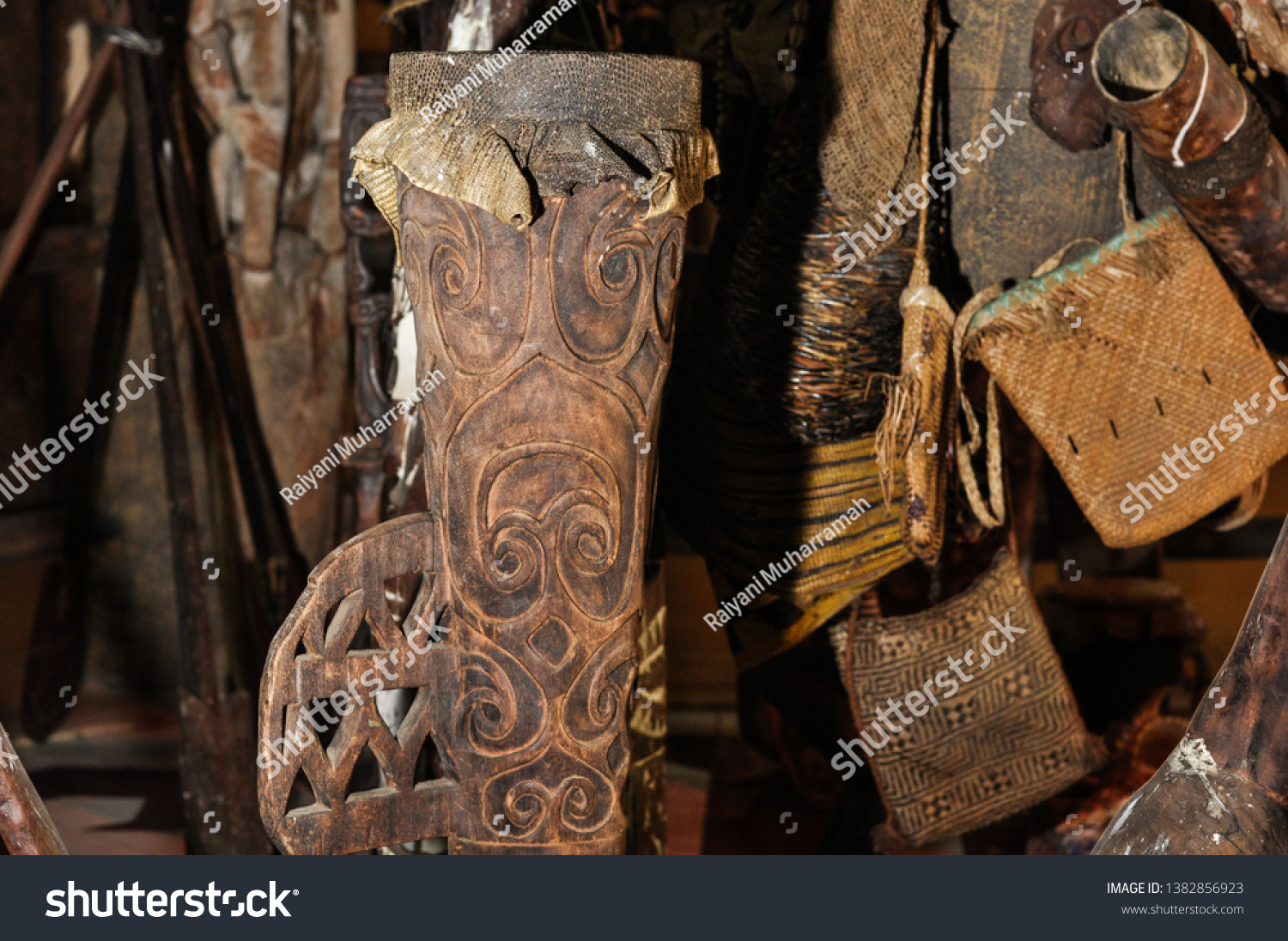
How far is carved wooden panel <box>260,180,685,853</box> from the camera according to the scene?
35.4 inches

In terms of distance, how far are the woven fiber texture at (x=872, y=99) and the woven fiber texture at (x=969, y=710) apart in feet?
1.72

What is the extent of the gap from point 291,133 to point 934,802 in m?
1.72

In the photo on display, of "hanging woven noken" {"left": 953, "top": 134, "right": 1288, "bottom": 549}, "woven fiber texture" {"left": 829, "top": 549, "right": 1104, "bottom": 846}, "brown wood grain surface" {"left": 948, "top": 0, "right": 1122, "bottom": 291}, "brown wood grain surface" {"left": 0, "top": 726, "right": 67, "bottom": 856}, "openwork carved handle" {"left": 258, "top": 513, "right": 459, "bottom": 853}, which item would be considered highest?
"brown wood grain surface" {"left": 948, "top": 0, "right": 1122, "bottom": 291}

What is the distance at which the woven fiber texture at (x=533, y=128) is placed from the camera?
2.86 feet

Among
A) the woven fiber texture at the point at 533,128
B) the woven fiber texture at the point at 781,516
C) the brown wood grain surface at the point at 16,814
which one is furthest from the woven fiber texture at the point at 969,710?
the brown wood grain surface at the point at 16,814

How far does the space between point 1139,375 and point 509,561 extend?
75cm

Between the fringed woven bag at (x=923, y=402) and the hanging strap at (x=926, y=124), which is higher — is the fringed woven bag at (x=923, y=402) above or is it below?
below

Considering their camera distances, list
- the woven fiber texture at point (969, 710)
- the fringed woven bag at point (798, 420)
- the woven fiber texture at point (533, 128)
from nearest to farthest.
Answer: the woven fiber texture at point (533, 128)
the fringed woven bag at point (798, 420)
the woven fiber texture at point (969, 710)

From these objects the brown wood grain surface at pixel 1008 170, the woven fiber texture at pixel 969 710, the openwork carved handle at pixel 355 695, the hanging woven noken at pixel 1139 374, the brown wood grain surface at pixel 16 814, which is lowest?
the woven fiber texture at pixel 969 710

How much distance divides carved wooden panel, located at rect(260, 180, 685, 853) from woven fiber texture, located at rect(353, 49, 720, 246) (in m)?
0.02

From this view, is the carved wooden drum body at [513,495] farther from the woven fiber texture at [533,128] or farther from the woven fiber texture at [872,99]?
the woven fiber texture at [872,99]

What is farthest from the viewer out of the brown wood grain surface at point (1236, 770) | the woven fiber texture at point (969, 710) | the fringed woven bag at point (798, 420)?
the woven fiber texture at point (969, 710)

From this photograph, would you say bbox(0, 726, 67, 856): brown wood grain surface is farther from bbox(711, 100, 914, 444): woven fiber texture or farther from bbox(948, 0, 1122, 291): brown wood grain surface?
bbox(948, 0, 1122, 291): brown wood grain surface

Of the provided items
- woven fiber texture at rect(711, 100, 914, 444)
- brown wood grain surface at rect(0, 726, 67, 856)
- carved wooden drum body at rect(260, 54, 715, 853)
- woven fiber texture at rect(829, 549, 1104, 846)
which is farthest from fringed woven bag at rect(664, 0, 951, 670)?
brown wood grain surface at rect(0, 726, 67, 856)
